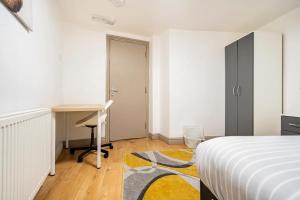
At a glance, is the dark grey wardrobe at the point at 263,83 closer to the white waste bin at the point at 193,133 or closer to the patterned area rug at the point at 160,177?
the white waste bin at the point at 193,133

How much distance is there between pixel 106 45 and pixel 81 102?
4.00 ft

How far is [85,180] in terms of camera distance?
5.62ft

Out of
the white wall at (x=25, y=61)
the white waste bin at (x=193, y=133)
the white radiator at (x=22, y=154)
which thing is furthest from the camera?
the white waste bin at (x=193, y=133)

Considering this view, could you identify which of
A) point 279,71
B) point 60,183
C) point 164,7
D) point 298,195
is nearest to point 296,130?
point 279,71

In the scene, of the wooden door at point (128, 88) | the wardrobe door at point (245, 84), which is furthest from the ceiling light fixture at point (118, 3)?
the wardrobe door at point (245, 84)

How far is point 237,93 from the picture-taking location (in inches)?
116

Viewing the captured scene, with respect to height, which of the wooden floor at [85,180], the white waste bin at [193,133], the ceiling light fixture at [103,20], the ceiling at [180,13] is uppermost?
the ceiling at [180,13]

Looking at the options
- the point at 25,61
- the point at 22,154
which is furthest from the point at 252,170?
the point at 25,61

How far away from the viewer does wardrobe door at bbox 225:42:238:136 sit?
118 inches

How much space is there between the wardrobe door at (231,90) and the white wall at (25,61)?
295cm

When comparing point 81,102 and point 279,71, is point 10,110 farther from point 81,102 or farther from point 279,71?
point 279,71

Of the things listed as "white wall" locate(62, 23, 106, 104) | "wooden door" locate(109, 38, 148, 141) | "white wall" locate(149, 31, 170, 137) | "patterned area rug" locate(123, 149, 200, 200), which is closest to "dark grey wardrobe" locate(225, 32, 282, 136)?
"patterned area rug" locate(123, 149, 200, 200)

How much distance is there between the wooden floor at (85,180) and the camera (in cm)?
145

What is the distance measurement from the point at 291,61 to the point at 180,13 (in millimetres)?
1838
